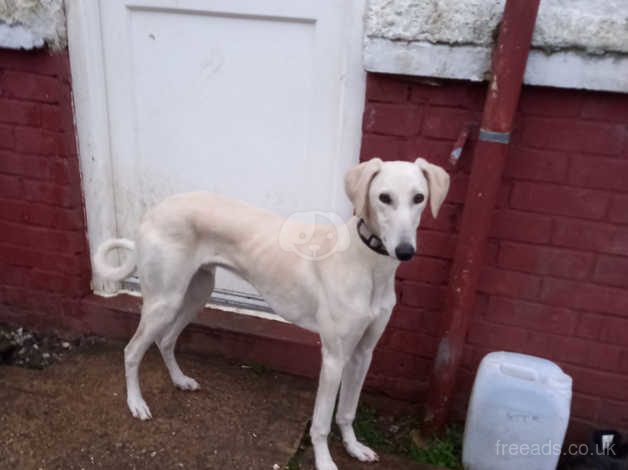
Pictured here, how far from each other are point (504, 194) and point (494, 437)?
3.74 ft

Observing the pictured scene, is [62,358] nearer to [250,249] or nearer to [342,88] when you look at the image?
[250,249]

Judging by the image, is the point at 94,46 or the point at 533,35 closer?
the point at 533,35

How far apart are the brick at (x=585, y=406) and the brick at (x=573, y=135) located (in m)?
1.27

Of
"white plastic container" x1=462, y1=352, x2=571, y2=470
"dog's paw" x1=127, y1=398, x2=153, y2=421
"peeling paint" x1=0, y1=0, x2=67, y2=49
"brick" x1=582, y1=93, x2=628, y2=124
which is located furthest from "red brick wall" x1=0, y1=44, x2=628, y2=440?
"dog's paw" x1=127, y1=398, x2=153, y2=421

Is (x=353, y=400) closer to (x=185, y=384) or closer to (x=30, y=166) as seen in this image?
(x=185, y=384)

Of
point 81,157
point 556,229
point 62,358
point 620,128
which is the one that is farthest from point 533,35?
point 62,358

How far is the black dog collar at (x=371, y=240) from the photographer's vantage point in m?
2.00

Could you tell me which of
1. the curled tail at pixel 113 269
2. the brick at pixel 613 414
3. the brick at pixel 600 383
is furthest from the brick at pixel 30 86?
the brick at pixel 613 414

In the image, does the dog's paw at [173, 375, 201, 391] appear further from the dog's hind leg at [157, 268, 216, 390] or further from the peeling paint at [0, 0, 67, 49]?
the peeling paint at [0, 0, 67, 49]

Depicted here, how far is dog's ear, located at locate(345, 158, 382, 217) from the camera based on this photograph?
6.23ft

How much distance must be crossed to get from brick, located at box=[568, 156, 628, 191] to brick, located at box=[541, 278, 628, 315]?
48cm

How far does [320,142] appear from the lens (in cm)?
286

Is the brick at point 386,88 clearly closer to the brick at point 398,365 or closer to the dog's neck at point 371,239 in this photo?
the dog's neck at point 371,239

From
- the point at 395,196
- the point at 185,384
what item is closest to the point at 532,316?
the point at 395,196
